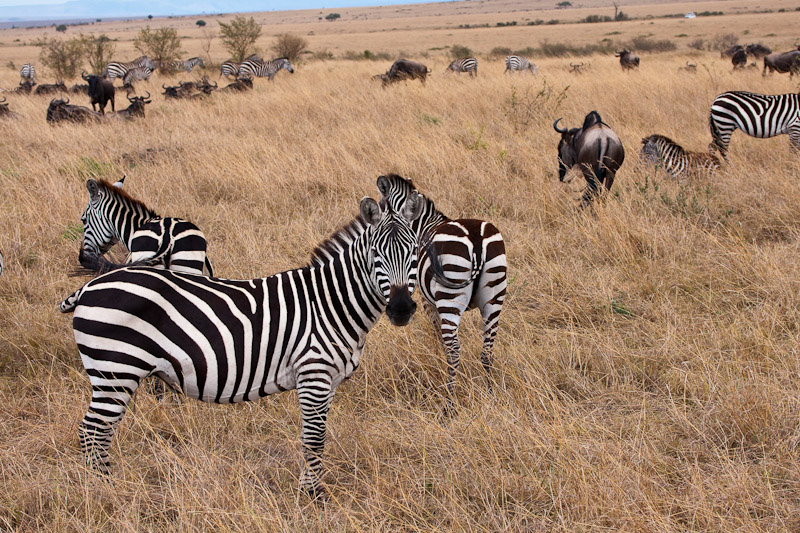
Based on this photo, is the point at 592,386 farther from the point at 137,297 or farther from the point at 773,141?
the point at 773,141

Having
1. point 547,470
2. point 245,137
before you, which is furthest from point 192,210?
point 547,470

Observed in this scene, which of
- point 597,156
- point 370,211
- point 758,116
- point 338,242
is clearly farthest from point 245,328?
point 758,116

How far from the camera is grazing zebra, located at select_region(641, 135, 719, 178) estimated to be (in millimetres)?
7773

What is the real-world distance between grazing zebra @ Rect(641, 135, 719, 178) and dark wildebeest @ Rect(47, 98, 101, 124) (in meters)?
10.0

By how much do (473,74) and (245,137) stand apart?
9.34 metres

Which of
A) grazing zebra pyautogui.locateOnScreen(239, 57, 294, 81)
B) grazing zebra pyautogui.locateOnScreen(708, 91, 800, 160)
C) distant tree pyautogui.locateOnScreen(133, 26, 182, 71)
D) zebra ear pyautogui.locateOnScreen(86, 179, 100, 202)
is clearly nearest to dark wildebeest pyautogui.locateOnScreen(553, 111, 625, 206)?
grazing zebra pyautogui.locateOnScreen(708, 91, 800, 160)

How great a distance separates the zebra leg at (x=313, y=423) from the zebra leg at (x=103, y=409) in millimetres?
760

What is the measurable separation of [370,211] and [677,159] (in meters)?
6.12

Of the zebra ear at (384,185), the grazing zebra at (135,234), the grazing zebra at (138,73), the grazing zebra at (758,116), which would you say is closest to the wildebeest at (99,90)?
the grazing zebra at (138,73)

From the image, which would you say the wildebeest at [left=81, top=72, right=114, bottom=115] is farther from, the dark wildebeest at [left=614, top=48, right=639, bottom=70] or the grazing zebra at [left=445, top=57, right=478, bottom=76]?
the dark wildebeest at [left=614, top=48, right=639, bottom=70]

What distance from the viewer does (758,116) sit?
28.5ft

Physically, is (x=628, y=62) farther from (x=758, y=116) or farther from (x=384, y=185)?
(x=384, y=185)

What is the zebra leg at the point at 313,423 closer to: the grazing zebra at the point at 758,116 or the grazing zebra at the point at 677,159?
the grazing zebra at the point at 677,159

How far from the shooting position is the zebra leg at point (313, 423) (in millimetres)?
2957
